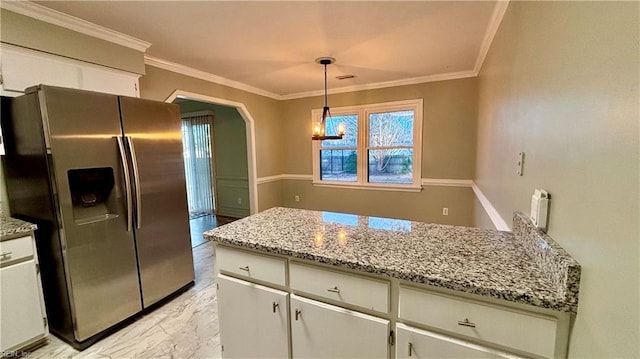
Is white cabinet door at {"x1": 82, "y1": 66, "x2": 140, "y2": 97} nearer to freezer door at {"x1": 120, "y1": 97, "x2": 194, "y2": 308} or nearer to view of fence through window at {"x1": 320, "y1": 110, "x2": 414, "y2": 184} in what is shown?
freezer door at {"x1": 120, "y1": 97, "x2": 194, "y2": 308}

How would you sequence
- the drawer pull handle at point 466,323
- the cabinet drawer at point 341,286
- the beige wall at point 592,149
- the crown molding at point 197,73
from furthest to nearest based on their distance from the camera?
the crown molding at point 197,73, the cabinet drawer at point 341,286, the drawer pull handle at point 466,323, the beige wall at point 592,149

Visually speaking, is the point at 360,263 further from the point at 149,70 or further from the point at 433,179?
the point at 433,179

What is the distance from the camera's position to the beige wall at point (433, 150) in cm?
389

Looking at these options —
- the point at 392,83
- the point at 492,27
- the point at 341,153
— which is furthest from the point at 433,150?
the point at 492,27

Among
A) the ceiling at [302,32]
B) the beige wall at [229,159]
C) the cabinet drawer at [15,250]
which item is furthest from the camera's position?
the beige wall at [229,159]

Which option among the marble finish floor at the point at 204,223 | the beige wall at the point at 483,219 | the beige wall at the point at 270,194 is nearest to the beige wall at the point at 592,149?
the beige wall at the point at 483,219

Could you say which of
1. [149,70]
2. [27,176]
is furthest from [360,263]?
[149,70]

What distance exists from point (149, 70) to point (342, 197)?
3441 mm

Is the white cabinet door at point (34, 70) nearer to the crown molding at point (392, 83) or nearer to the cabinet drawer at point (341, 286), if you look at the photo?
the cabinet drawer at point (341, 286)

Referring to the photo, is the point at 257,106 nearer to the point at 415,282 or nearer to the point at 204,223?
the point at 204,223

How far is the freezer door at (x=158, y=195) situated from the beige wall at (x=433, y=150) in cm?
288

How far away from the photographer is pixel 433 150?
4.16 meters

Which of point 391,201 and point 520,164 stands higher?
point 520,164

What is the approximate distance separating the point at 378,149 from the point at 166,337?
3783 millimetres
